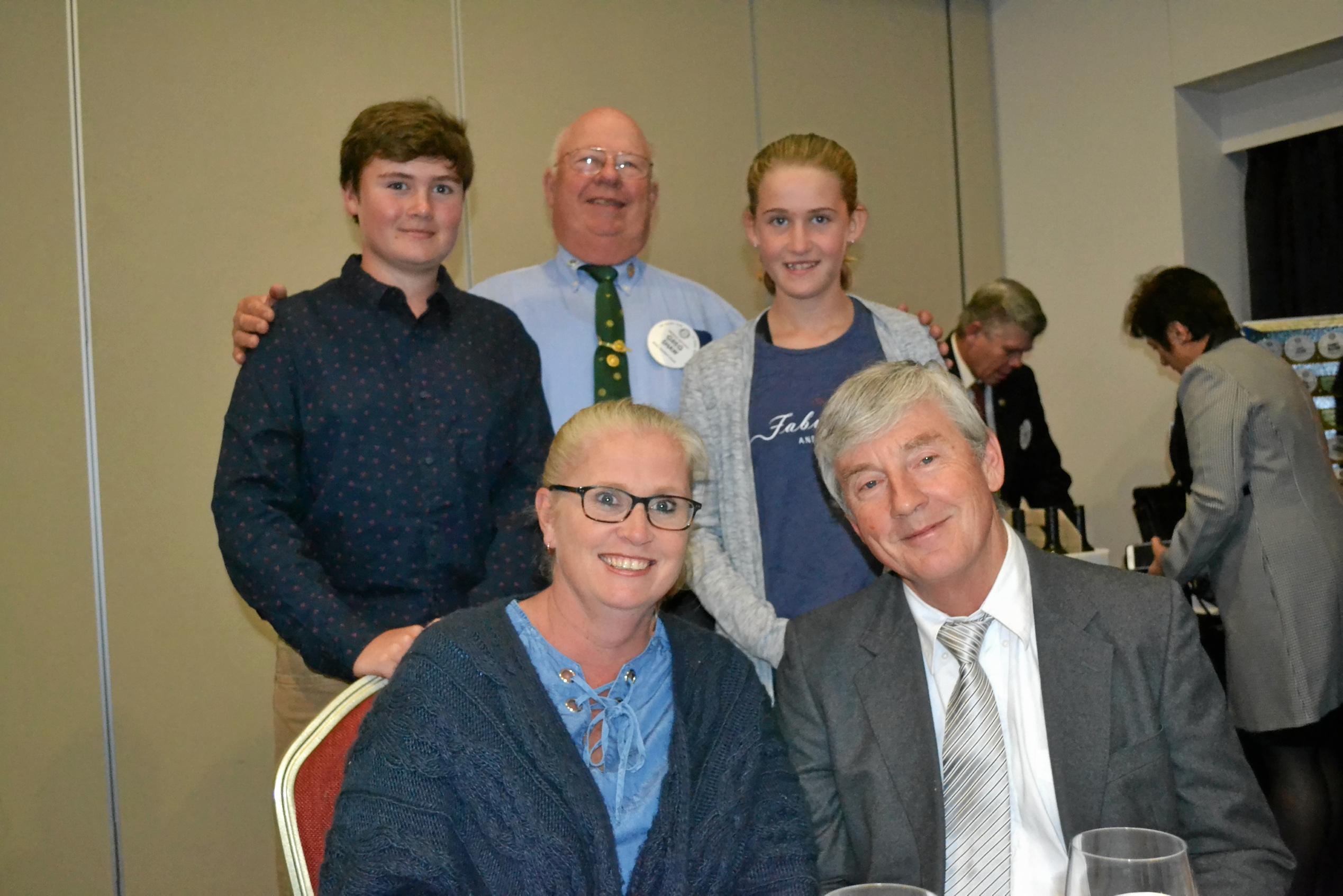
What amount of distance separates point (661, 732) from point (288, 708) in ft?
3.39

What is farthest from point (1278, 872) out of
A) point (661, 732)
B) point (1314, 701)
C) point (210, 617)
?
point (210, 617)

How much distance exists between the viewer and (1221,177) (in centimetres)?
570

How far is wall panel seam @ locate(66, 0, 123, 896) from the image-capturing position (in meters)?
3.81

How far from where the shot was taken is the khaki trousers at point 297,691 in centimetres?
225

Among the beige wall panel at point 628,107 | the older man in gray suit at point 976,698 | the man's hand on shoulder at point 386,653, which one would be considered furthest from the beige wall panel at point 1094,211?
the man's hand on shoulder at point 386,653

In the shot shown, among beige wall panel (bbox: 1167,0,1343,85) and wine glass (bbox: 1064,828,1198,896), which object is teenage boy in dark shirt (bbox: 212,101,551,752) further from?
beige wall panel (bbox: 1167,0,1343,85)

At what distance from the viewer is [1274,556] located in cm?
353

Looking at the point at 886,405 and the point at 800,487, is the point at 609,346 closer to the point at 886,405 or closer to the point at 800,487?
the point at 800,487

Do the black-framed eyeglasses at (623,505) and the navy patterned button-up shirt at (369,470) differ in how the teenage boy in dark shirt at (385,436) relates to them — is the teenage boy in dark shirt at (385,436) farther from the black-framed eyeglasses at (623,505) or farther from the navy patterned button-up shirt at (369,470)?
the black-framed eyeglasses at (623,505)

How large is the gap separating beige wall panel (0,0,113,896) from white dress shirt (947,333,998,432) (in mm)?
3372

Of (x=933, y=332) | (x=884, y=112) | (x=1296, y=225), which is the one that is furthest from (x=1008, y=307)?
(x=1296, y=225)

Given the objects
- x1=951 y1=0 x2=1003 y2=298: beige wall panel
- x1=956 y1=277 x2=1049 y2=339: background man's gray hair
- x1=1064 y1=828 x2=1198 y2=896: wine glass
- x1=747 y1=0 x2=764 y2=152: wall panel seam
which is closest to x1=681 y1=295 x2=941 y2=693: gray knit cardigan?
x1=1064 y1=828 x2=1198 y2=896: wine glass

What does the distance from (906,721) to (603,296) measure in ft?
5.20

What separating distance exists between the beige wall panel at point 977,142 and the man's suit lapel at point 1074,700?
15.5 ft
